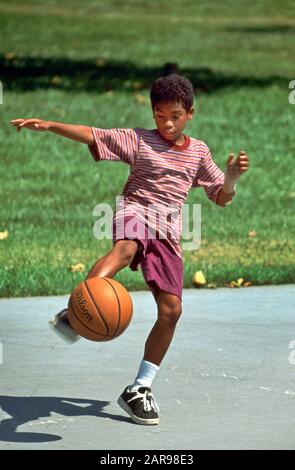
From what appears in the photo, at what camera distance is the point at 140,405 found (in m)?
5.96

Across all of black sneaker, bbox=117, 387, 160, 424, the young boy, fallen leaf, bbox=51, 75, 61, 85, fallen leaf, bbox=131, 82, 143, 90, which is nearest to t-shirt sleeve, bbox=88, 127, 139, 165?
the young boy

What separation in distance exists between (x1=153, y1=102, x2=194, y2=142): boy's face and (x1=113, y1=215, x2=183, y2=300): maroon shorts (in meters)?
0.44

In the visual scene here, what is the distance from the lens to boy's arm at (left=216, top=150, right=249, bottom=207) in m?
6.07

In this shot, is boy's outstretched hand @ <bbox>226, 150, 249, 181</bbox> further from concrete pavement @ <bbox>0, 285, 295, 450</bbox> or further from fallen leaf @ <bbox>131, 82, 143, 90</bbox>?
fallen leaf @ <bbox>131, 82, 143, 90</bbox>

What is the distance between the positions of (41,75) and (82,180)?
5.20 metres

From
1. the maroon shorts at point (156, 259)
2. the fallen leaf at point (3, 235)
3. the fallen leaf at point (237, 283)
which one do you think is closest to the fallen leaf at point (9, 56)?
the fallen leaf at point (3, 235)

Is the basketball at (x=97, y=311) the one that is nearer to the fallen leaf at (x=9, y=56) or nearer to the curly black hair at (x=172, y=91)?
the curly black hair at (x=172, y=91)

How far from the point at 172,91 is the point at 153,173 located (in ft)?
1.30

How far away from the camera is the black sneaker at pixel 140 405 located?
5934 millimetres

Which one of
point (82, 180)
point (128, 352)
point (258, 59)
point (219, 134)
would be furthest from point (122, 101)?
point (128, 352)

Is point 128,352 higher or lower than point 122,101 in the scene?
lower

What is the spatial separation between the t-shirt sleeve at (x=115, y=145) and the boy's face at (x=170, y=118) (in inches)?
5.7

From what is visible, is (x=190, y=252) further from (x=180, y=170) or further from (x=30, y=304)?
(x=180, y=170)

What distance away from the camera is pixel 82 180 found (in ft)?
45.0
